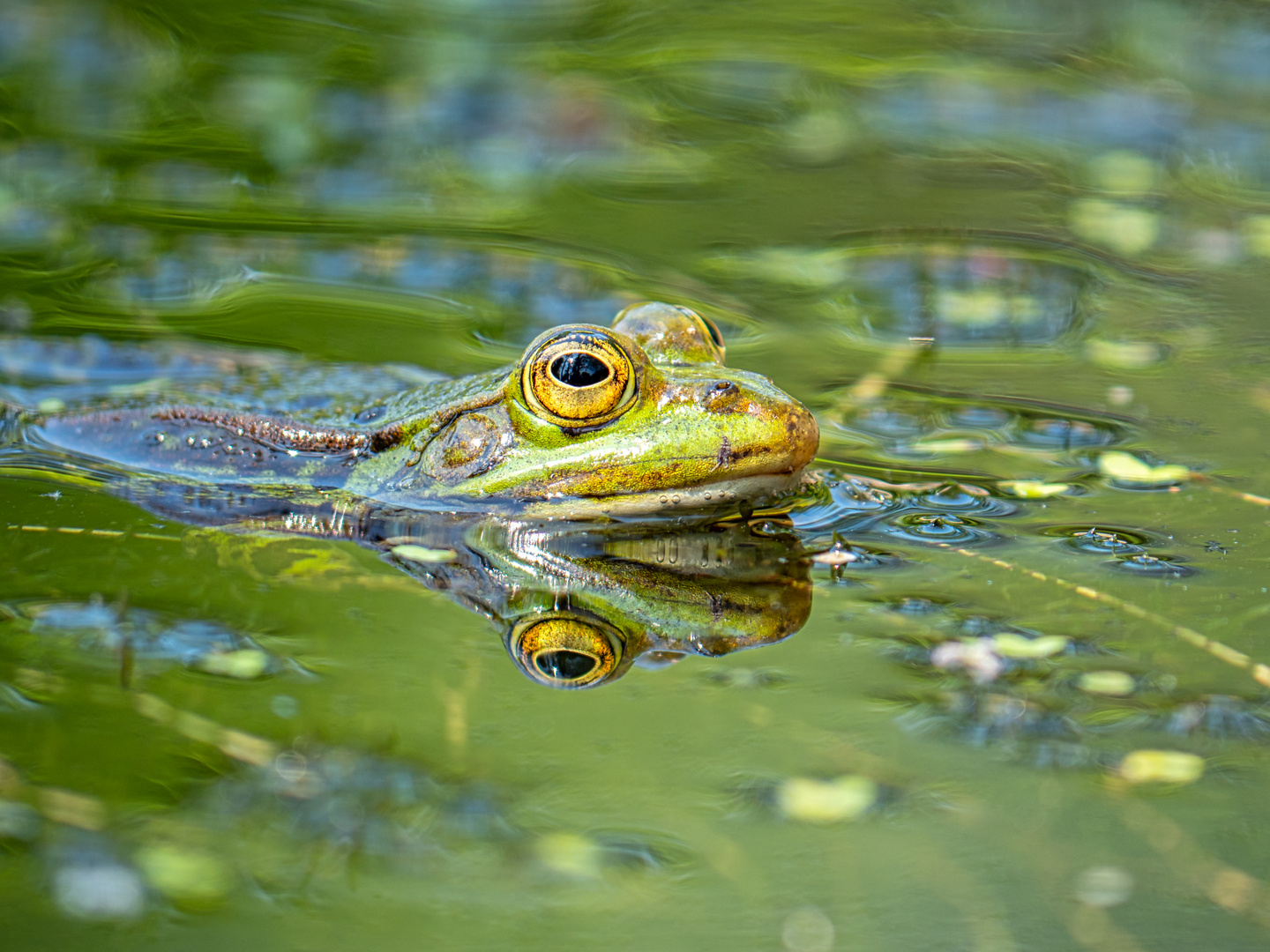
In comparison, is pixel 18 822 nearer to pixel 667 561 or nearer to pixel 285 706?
pixel 285 706

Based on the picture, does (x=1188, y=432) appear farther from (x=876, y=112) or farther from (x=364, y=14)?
(x=364, y=14)

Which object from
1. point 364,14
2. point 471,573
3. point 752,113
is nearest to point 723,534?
point 471,573

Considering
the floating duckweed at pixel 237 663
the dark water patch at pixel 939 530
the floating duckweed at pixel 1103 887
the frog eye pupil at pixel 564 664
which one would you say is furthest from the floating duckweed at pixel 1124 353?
the floating duckweed at pixel 237 663

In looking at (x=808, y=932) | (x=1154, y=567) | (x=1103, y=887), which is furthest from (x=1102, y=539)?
(x=808, y=932)

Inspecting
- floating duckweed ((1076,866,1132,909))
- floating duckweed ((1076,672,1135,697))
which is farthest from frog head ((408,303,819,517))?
floating duckweed ((1076,866,1132,909))

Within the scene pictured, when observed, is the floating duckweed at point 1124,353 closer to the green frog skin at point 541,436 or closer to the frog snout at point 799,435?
the green frog skin at point 541,436

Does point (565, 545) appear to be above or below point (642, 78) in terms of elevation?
below
